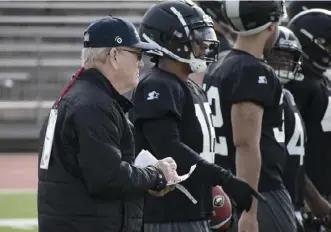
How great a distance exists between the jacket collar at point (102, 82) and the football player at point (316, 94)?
2.42 meters

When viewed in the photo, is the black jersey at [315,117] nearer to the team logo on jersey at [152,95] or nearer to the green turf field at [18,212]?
the team logo on jersey at [152,95]

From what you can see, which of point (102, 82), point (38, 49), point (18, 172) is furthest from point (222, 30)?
point (38, 49)

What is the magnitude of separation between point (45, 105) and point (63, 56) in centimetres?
297

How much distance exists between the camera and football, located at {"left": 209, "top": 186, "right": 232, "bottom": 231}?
15.5ft

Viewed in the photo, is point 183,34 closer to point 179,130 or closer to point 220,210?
point 179,130

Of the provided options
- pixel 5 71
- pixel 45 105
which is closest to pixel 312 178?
pixel 45 105

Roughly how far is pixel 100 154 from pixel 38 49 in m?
12.7

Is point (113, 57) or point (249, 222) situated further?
point (249, 222)

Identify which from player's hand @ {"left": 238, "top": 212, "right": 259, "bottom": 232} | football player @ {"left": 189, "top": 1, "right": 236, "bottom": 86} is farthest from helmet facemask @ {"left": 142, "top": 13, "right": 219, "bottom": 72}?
football player @ {"left": 189, "top": 1, "right": 236, "bottom": 86}

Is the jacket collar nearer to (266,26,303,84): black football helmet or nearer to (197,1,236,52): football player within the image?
(266,26,303,84): black football helmet

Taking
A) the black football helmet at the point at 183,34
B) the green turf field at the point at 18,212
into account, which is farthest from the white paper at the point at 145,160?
the green turf field at the point at 18,212

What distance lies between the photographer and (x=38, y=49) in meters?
16.0

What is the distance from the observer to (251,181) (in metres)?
4.81

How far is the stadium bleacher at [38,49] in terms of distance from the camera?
1503cm
